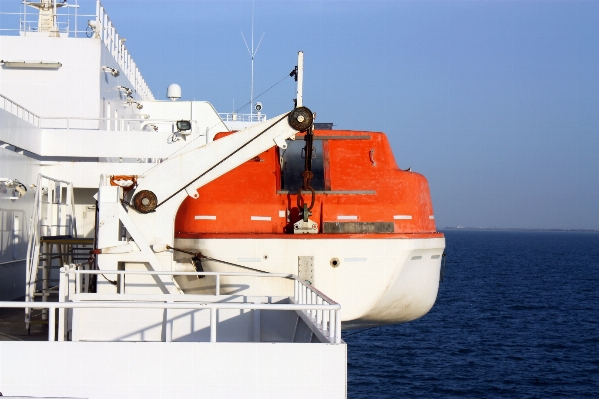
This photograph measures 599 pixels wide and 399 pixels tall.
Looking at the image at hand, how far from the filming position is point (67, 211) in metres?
17.0

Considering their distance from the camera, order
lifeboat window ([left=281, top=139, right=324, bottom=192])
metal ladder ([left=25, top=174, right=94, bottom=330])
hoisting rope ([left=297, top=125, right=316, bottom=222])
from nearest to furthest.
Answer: hoisting rope ([left=297, top=125, right=316, bottom=222])
lifeboat window ([left=281, top=139, right=324, bottom=192])
metal ladder ([left=25, top=174, right=94, bottom=330])

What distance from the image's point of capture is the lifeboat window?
35.4 feet

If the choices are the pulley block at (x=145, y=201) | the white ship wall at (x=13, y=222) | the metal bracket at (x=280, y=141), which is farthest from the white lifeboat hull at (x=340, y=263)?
the white ship wall at (x=13, y=222)

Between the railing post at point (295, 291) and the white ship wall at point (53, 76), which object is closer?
the railing post at point (295, 291)

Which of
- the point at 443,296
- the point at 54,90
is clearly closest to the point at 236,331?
the point at 54,90

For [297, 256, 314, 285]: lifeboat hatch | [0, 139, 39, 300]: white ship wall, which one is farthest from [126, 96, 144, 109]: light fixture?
[297, 256, 314, 285]: lifeboat hatch

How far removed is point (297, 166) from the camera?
10898mm

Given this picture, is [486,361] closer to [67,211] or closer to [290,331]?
[67,211]

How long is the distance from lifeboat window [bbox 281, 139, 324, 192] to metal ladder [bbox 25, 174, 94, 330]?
139 inches

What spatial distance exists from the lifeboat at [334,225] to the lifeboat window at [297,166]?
0.01 m

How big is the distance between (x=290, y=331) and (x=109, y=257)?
251 centimetres

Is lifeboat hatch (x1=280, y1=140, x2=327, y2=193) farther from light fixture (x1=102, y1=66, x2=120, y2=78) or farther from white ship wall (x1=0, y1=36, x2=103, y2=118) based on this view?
light fixture (x1=102, y1=66, x2=120, y2=78)

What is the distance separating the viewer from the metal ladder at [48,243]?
461 inches

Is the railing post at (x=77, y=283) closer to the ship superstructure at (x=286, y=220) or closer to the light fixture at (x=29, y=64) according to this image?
the ship superstructure at (x=286, y=220)
